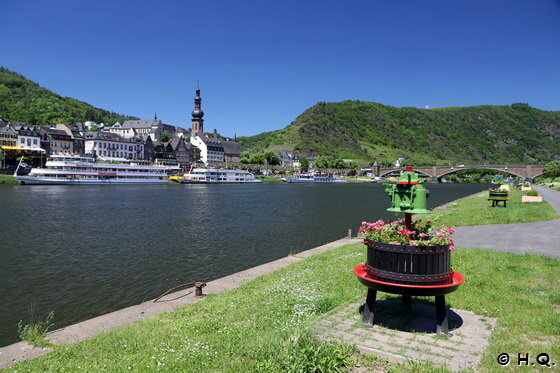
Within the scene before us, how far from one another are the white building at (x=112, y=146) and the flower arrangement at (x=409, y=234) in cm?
15398

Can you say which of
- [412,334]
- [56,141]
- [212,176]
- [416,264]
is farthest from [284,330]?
[56,141]

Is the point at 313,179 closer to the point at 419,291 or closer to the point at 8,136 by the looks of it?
the point at 8,136

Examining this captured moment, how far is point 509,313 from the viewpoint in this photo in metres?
8.25

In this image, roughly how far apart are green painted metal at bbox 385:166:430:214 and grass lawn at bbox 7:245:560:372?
2720mm

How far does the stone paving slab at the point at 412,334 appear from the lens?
6320mm

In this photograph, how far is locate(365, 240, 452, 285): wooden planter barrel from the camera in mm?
7055

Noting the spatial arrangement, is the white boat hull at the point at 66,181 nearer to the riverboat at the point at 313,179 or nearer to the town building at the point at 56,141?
the town building at the point at 56,141

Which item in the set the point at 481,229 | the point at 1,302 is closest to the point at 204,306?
the point at 1,302

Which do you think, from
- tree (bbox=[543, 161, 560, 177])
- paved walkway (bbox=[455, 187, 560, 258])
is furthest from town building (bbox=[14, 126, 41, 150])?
tree (bbox=[543, 161, 560, 177])

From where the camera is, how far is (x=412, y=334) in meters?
7.25

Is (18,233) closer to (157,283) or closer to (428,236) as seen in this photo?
(157,283)

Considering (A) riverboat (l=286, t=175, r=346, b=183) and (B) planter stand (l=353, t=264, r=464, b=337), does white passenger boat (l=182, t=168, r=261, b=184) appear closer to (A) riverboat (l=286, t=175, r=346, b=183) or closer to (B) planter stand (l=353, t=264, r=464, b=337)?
(A) riverboat (l=286, t=175, r=346, b=183)

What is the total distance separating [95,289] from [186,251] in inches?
329

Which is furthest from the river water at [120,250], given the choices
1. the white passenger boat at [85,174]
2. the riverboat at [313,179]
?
the riverboat at [313,179]
